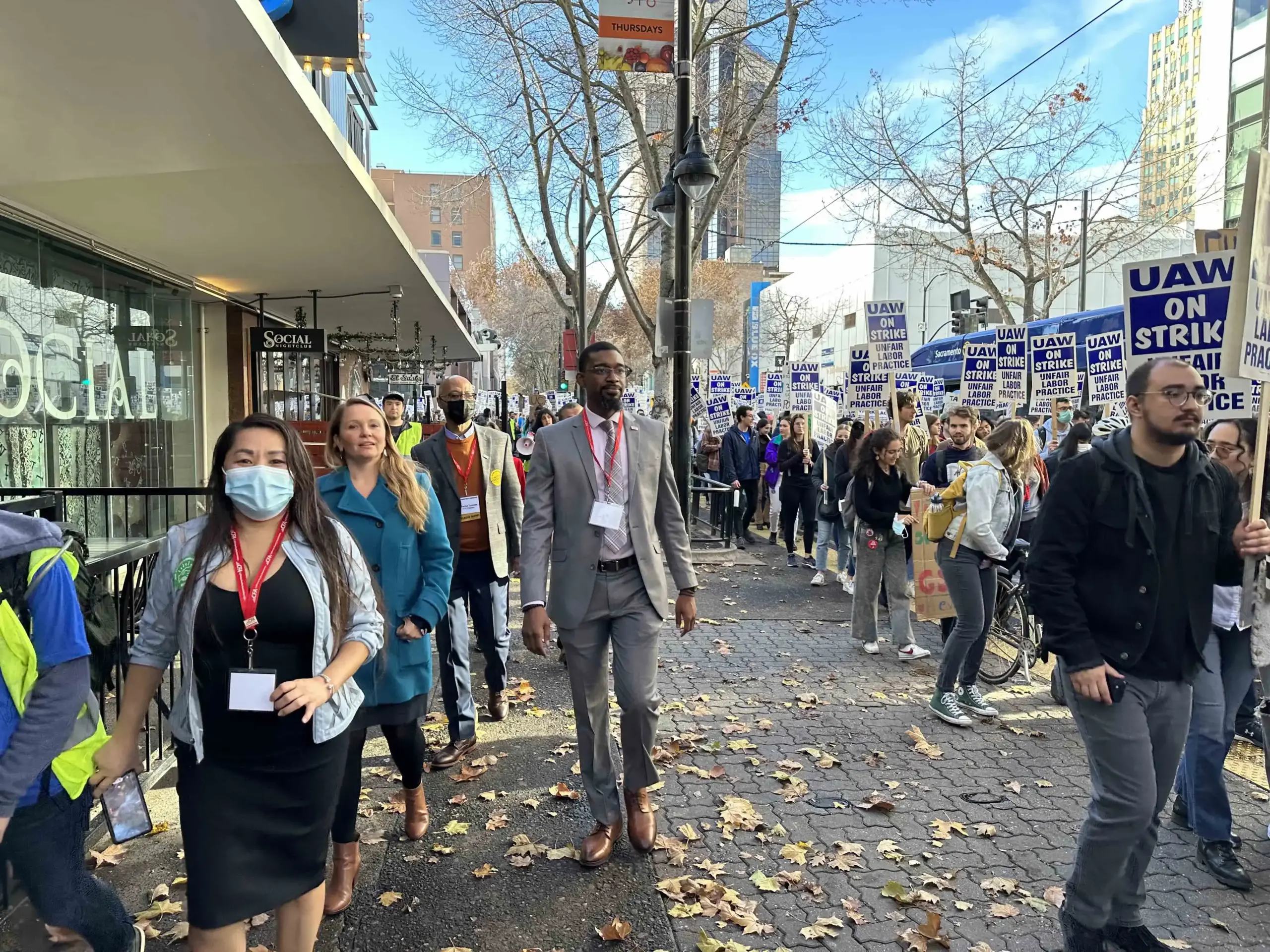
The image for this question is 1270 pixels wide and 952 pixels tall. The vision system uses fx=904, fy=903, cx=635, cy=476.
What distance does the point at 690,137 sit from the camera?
33.8 ft

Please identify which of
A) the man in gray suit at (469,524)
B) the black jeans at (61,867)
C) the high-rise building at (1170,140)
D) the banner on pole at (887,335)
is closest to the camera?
the black jeans at (61,867)

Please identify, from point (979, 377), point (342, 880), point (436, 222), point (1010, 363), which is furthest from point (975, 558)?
point (436, 222)

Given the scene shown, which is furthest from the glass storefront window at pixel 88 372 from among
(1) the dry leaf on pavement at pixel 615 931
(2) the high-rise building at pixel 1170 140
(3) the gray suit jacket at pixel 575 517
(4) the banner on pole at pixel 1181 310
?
(2) the high-rise building at pixel 1170 140

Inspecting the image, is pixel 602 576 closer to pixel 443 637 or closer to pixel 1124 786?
pixel 443 637

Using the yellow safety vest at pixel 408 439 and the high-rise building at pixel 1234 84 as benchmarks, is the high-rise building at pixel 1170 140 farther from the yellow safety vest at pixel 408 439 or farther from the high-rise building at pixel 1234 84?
the yellow safety vest at pixel 408 439

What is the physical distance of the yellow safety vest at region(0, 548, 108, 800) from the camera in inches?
85.7

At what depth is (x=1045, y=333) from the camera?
14094 mm

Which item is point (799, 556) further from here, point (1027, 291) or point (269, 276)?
point (1027, 291)

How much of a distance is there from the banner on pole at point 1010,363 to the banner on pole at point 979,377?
20 cm

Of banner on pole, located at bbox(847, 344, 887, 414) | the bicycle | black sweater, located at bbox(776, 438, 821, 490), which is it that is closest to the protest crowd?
the bicycle

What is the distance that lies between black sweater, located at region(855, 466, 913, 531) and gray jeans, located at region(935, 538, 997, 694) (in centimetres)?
156

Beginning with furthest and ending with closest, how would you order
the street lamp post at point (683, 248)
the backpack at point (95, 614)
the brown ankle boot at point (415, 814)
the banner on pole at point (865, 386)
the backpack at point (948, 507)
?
the banner on pole at point (865, 386)
the street lamp post at point (683, 248)
the backpack at point (948, 507)
the brown ankle boot at point (415, 814)
the backpack at point (95, 614)

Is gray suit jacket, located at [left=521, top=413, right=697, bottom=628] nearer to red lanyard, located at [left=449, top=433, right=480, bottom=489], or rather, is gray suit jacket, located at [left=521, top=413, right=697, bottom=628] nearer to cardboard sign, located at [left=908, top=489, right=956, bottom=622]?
red lanyard, located at [left=449, top=433, right=480, bottom=489]

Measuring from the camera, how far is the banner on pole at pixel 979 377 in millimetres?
12930
